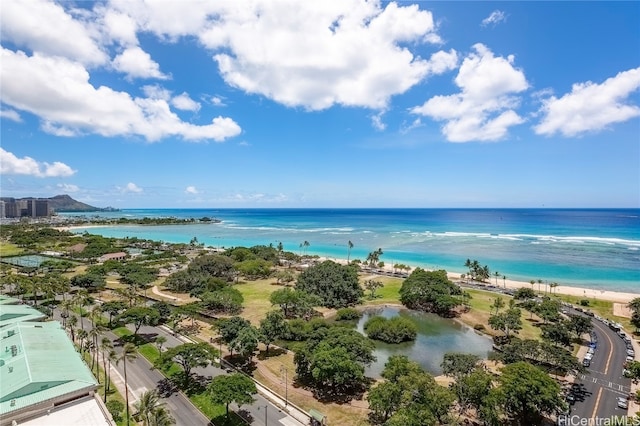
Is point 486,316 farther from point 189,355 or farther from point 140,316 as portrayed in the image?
point 140,316

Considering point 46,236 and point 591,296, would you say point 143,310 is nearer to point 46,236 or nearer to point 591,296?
point 591,296

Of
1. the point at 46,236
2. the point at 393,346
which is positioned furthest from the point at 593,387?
the point at 46,236

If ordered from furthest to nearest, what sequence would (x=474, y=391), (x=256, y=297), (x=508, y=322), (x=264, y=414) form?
(x=256, y=297)
(x=508, y=322)
(x=264, y=414)
(x=474, y=391)

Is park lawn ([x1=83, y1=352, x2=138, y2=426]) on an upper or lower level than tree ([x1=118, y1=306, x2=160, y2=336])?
lower

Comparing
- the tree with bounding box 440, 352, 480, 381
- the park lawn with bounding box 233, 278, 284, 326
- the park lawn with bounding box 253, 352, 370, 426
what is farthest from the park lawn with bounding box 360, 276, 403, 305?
the tree with bounding box 440, 352, 480, 381

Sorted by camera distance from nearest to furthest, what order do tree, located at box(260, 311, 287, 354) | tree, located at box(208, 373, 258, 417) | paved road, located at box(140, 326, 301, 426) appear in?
1. tree, located at box(208, 373, 258, 417)
2. paved road, located at box(140, 326, 301, 426)
3. tree, located at box(260, 311, 287, 354)

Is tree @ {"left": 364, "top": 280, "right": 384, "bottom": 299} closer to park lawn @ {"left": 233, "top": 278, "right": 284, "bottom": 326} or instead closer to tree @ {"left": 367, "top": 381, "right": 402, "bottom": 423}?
park lawn @ {"left": 233, "top": 278, "right": 284, "bottom": 326}

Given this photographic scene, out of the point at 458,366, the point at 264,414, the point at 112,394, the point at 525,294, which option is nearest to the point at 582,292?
the point at 525,294
